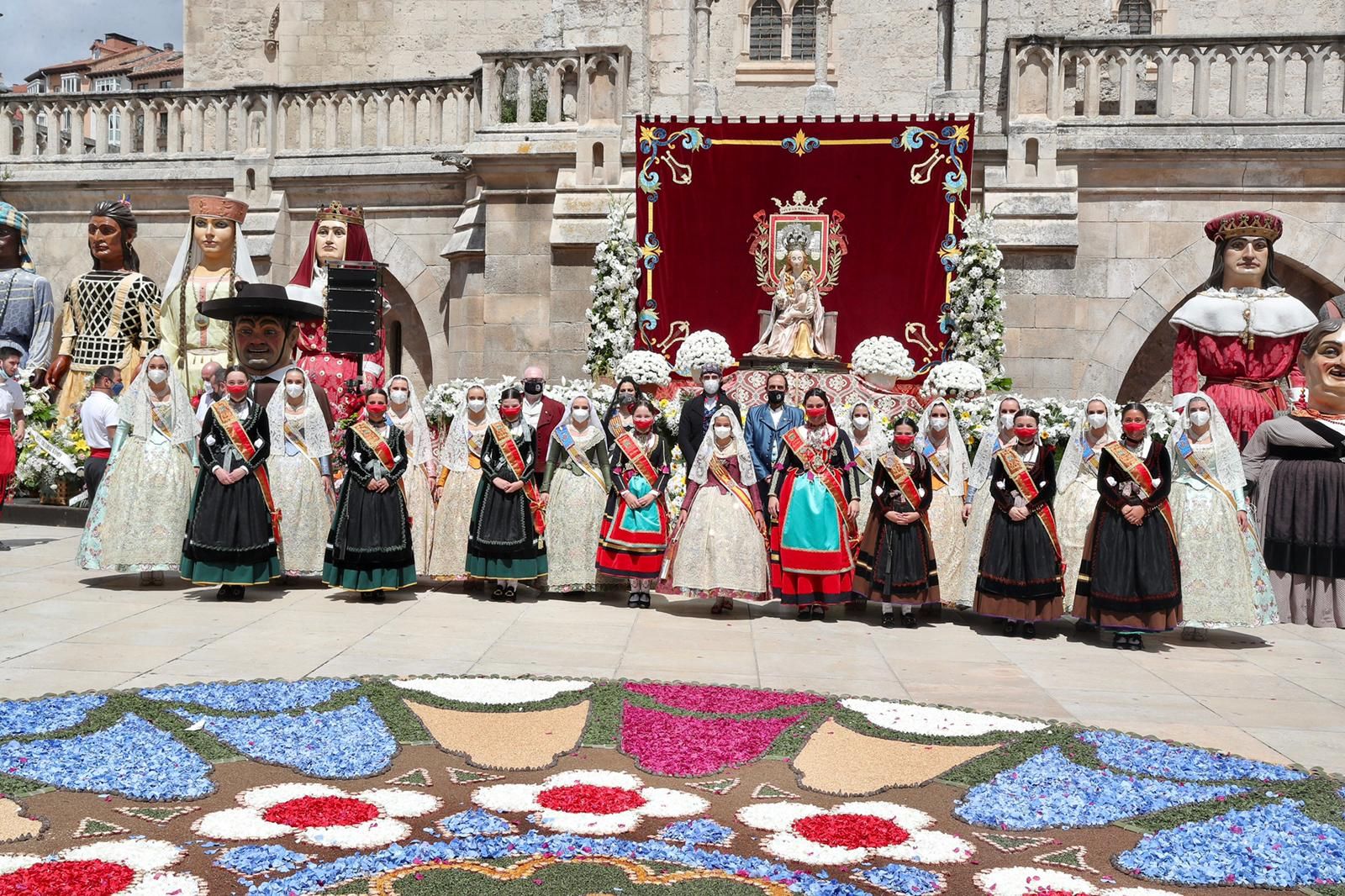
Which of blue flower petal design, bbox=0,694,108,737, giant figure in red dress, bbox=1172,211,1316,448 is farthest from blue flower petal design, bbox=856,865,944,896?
Result: giant figure in red dress, bbox=1172,211,1316,448

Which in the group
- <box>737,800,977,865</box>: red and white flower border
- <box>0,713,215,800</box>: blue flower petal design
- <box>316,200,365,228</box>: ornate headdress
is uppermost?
<box>316,200,365,228</box>: ornate headdress

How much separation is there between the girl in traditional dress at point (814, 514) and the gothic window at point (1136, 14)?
13.7 meters

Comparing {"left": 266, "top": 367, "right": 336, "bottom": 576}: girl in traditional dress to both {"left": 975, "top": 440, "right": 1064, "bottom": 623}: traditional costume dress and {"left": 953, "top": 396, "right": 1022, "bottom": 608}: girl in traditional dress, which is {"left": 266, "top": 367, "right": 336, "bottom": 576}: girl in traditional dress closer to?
{"left": 953, "top": 396, "right": 1022, "bottom": 608}: girl in traditional dress

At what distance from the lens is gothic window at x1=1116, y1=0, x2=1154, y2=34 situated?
19328mm

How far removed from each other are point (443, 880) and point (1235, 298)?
853cm

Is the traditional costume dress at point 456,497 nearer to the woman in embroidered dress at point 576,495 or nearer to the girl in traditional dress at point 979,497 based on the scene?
the woman in embroidered dress at point 576,495

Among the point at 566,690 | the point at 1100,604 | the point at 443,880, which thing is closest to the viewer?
the point at 443,880

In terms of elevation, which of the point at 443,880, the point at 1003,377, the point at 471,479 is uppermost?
the point at 1003,377

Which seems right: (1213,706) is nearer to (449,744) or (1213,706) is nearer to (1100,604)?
(1100,604)

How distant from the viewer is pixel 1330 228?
1359 cm

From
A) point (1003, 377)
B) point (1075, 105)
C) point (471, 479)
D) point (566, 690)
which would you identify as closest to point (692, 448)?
point (471, 479)

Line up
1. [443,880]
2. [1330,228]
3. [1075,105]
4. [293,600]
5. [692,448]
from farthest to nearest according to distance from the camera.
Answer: [1075,105] < [1330,228] < [692,448] < [293,600] < [443,880]

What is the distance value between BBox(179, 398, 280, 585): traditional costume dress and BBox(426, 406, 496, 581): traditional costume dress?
1.22m

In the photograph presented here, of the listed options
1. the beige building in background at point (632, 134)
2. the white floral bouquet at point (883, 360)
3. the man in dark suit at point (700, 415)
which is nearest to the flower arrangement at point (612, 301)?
the beige building in background at point (632, 134)
